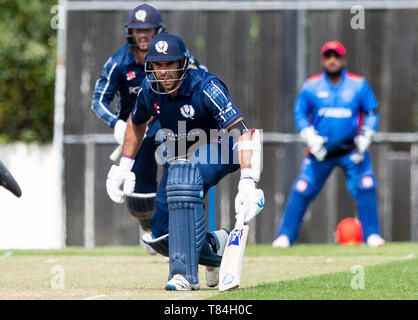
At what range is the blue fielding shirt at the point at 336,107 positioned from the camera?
40.5 feet

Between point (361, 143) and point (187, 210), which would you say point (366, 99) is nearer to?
point (361, 143)

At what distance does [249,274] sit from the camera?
8469mm

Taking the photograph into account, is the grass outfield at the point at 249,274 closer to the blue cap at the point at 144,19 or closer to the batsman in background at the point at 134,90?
the batsman in background at the point at 134,90

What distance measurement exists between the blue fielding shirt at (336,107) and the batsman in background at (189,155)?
4892mm

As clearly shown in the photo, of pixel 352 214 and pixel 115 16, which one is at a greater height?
pixel 115 16

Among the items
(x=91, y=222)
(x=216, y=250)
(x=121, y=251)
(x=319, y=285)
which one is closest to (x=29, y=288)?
(x=216, y=250)

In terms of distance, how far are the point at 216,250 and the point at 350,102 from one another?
5.34m

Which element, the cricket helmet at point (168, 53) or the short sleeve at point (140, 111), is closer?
the cricket helmet at point (168, 53)

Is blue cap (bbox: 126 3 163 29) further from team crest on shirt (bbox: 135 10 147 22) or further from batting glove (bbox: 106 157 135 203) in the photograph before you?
batting glove (bbox: 106 157 135 203)

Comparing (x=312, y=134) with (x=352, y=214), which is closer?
(x=312, y=134)

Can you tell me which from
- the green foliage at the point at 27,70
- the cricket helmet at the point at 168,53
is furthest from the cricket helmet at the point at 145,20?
the green foliage at the point at 27,70
